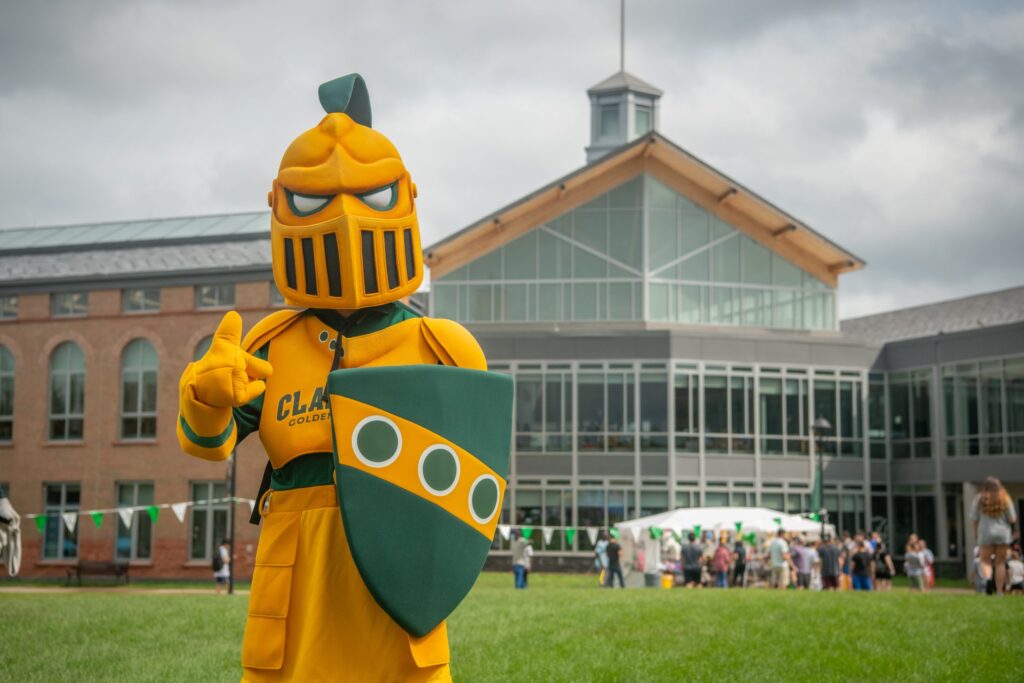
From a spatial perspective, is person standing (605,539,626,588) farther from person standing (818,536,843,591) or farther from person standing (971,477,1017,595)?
person standing (971,477,1017,595)

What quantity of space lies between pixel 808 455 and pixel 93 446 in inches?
865

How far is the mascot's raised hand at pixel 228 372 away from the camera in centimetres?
522

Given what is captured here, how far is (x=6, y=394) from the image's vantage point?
3794 cm

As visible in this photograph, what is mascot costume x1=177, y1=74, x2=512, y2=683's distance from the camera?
17.1 feet

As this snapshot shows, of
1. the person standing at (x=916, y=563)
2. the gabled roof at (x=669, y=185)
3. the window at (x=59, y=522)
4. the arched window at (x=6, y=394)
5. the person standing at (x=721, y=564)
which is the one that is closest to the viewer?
the person standing at (x=916, y=563)

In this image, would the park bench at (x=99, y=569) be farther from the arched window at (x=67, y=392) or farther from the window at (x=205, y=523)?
the arched window at (x=67, y=392)

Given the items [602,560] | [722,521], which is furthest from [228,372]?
[602,560]

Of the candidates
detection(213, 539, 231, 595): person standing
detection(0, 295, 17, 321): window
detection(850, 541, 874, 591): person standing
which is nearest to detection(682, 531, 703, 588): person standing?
detection(850, 541, 874, 591): person standing

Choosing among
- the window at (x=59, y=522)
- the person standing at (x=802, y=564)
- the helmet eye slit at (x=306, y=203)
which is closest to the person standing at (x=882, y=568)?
the person standing at (x=802, y=564)

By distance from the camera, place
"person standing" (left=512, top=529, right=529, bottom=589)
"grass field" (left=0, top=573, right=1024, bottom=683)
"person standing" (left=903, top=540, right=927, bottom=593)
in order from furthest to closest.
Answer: "person standing" (left=512, top=529, right=529, bottom=589)
"person standing" (left=903, top=540, right=927, bottom=593)
"grass field" (left=0, top=573, right=1024, bottom=683)

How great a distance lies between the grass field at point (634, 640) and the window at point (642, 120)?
34308 mm

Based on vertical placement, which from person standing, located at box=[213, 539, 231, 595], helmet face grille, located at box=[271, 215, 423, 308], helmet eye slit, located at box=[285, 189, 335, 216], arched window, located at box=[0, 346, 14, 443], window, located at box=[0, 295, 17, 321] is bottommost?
person standing, located at box=[213, 539, 231, 595]

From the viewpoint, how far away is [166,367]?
118 feet

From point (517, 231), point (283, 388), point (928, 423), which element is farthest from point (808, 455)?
point (283, 388)
